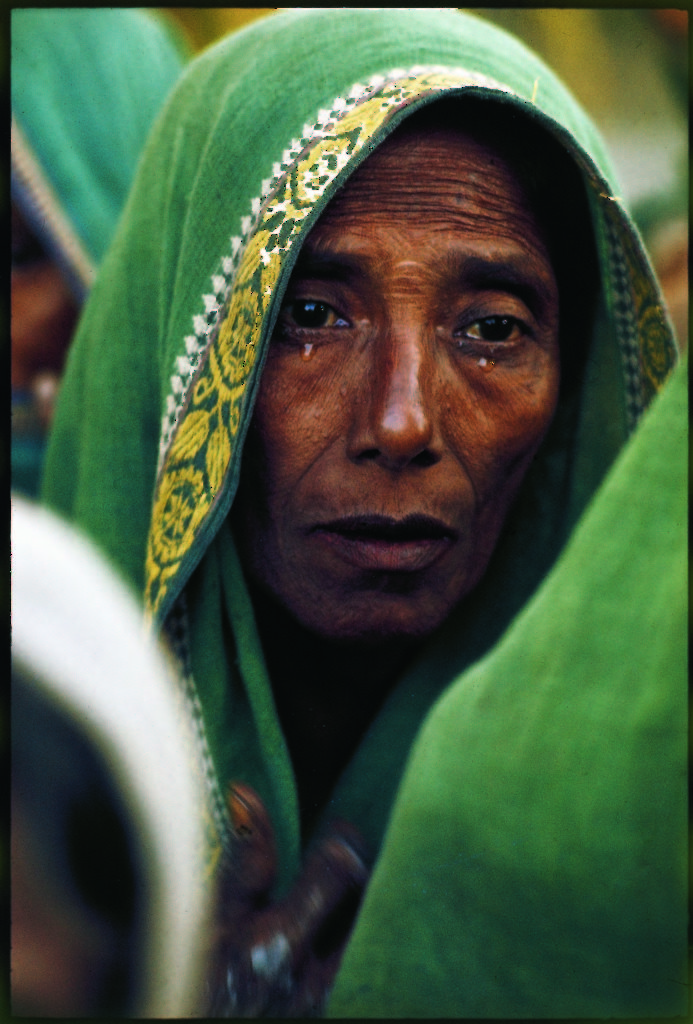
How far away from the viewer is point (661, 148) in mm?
1441

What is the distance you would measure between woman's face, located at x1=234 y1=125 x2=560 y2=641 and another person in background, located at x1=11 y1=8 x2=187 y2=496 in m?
0.89

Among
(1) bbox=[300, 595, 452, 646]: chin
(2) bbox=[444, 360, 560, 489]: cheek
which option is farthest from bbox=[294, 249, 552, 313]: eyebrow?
(1) bbox=[300, 595, 452, 646]: chin

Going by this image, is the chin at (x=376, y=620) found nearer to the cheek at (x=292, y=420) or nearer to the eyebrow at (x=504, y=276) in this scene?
the cheek at (x=292, y=420)

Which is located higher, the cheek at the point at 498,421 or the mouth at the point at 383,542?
the cheek at the point at 498,421

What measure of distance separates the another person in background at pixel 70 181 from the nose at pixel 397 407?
97 centimetres

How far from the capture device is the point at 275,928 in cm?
120

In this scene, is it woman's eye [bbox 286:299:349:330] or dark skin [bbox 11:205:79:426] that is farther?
dark skin [bbox 11:205:79:426]

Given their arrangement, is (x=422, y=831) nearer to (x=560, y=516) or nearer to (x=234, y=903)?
(x=234, y=903)

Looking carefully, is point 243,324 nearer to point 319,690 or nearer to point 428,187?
point 428,187

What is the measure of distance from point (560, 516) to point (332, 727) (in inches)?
16.2

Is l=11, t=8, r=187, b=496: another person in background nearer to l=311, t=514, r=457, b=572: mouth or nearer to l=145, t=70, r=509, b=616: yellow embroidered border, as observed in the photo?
l=145, t=70, r=509, b=616: yellow embroidered border

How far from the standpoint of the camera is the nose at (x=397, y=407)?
120cm

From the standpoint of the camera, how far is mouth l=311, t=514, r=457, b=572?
49.7 inches

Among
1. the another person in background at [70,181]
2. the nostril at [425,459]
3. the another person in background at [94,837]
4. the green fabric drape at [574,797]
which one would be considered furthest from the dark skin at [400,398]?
the another person in background at [70,181]
